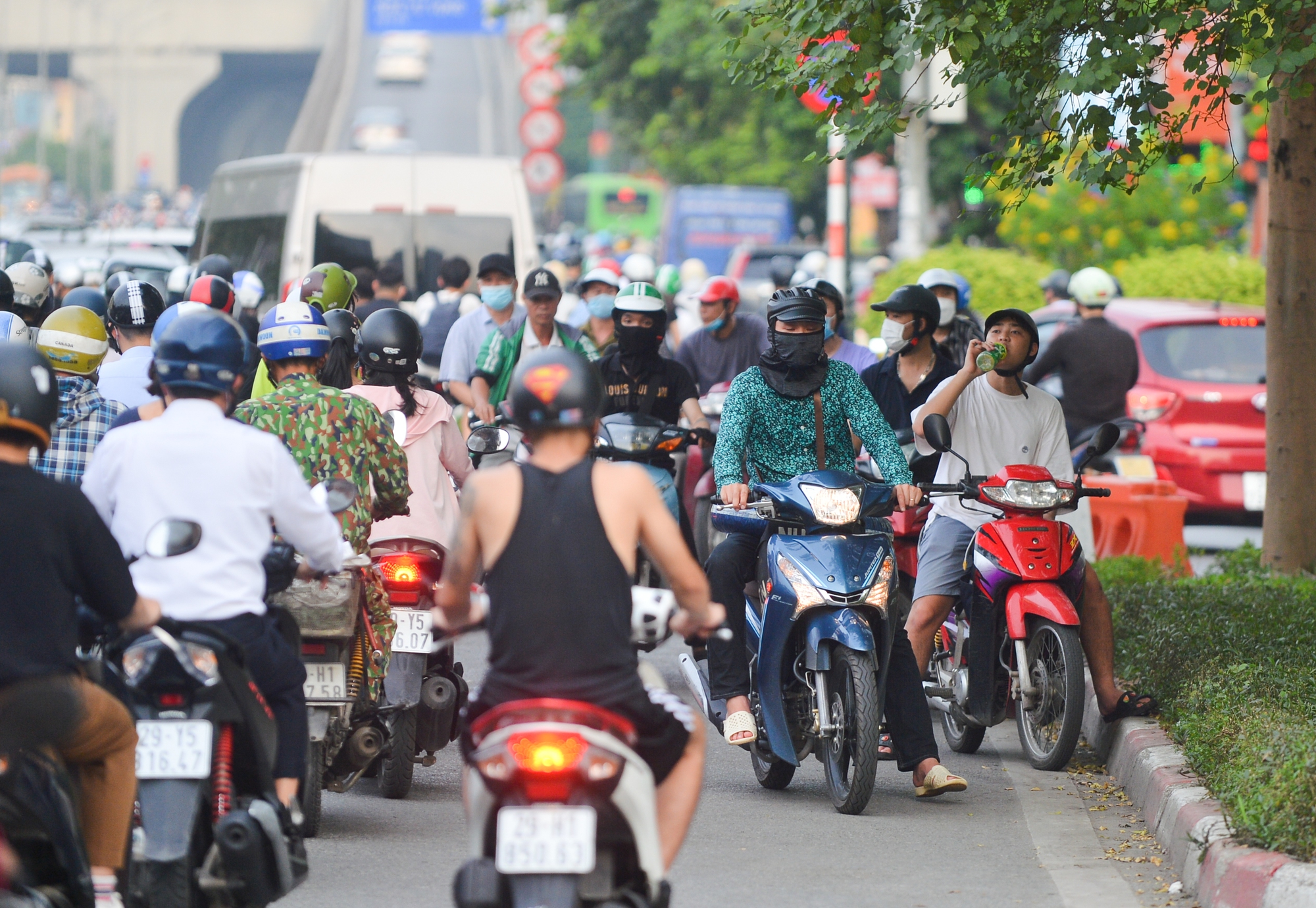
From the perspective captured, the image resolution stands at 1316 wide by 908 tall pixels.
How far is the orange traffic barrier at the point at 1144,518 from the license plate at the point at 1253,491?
2567 millimetres

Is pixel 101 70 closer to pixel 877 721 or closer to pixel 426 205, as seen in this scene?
pixel 426 205

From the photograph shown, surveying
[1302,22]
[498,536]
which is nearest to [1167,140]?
[1302,22]

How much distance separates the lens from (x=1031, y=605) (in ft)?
24.8

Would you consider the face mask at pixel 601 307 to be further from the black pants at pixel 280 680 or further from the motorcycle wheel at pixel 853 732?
the black pants at pixel 280 680

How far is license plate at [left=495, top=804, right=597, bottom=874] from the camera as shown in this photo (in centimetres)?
401

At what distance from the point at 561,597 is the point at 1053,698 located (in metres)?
3.93

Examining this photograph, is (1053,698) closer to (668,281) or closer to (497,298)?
(497,298)

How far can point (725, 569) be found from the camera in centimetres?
727

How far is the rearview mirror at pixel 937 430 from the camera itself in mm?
7348

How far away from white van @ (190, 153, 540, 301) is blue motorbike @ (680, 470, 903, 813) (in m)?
8.52

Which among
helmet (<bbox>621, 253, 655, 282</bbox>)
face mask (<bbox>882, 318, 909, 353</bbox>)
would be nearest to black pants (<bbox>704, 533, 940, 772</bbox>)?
face mask (<bbox>882, 318, 909, 353</bbox>)

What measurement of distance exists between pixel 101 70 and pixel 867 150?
7633 cm

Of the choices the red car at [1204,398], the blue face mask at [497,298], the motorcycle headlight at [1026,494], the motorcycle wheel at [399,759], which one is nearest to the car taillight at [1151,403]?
the red car at [1204,398]

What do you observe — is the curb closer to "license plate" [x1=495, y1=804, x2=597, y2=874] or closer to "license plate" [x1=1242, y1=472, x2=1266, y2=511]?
"license plate" [x1=495, y1=804, x2=597, y2=874]
